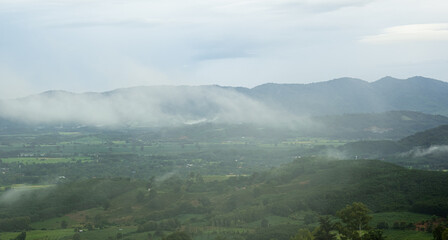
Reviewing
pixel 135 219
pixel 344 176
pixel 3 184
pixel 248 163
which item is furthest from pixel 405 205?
pixel 3 184

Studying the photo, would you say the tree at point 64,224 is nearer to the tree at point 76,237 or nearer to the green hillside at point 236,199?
the green hillside at point 236,199

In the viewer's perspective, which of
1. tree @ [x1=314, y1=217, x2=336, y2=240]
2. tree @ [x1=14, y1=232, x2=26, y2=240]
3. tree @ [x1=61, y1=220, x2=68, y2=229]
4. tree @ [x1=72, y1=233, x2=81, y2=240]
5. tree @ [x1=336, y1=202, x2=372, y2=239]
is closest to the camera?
tree @ [x1=336, y1=202, x2=372, y2=239]

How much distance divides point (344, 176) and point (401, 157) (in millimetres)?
54084

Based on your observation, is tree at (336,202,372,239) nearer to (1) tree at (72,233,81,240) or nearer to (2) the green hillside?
(2) the green hillside

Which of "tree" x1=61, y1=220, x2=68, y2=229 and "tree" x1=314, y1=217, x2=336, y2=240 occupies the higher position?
"tree" x1=314, y1=217, x2=336, y2=240

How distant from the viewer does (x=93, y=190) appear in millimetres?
107625

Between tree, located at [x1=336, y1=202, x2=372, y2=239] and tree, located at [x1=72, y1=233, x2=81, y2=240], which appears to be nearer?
tree, located at [x1=336, y1=202, x2=372, y2=239]

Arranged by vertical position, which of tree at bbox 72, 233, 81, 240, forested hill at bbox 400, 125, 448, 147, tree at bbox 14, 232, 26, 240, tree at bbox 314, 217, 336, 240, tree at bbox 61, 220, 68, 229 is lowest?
tree at bbox 61, 220, 68, 229

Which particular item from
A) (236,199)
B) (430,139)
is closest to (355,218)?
(236,199)

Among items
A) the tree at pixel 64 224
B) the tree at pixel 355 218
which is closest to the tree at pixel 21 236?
the tree at pixel 64 224

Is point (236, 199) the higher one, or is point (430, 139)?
point (430, 139)

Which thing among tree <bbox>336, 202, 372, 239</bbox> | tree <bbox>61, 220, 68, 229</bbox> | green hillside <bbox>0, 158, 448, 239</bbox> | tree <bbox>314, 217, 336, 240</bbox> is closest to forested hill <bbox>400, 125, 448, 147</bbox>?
green hillside <bbox>0, 158, 448, 239</bbox>

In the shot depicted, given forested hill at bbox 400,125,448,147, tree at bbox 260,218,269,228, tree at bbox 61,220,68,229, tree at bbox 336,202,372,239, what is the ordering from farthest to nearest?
forested hill at bbox 400,125,448,147 < tree at bbox 61,220,68,229 < tree at bbox 260,218,269,228 < tree at bbox 336,202,372,239

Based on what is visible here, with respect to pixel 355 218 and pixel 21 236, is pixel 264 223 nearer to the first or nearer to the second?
pixel 355 218
